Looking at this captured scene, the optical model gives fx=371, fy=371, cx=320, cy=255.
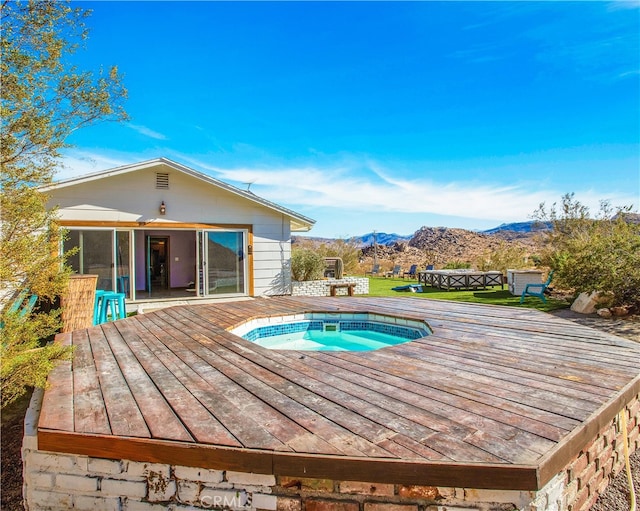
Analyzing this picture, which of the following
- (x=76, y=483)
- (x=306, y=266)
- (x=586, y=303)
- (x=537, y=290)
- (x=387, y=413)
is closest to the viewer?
(x=76, y=483)

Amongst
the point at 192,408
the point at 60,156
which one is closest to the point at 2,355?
the point at 192,408

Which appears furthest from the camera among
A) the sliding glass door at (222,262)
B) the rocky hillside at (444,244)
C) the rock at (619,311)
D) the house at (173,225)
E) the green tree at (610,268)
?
the rocky hillside at (444,244)

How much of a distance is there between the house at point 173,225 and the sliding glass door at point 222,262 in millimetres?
27

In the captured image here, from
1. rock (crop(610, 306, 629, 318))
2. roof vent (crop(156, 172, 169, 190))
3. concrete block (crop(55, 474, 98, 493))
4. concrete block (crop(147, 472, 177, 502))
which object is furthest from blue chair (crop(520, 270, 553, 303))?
concrete block (crop(55, 474, 98, 493))

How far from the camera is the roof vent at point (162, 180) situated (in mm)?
9617

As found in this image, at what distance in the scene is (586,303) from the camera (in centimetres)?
887

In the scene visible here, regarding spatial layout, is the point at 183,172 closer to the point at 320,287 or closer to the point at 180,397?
the point at 320,287

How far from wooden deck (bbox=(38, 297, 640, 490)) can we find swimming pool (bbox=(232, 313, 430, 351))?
1.67m

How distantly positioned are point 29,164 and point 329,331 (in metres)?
4.99

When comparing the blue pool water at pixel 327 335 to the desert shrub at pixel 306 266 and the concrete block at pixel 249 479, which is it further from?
the desert shrub at pixel 306 266

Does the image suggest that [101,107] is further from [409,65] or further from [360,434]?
[409,65]

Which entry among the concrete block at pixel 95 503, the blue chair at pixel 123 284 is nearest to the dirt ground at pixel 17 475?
the concrete block at pixel 95 503

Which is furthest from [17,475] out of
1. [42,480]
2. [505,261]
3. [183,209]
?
[505,261]

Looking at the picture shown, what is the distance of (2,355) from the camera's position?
8.45 ft
